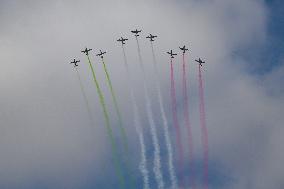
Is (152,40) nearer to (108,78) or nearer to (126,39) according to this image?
(126,39)

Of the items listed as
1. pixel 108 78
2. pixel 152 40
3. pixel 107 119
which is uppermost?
pixel 152 40

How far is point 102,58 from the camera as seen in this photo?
447 feet

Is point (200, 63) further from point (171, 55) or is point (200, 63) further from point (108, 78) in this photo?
point (108, 78)

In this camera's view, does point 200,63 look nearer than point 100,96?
No

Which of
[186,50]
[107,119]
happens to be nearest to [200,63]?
[186,50]

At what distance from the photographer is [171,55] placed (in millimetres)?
138875

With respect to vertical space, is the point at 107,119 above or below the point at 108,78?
below

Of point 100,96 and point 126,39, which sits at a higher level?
point 126,39

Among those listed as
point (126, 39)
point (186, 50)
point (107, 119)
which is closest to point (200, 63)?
point (186, 50)

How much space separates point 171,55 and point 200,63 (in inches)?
285

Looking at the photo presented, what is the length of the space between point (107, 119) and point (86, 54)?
21.9 metres

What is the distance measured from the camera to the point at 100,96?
4963 inches

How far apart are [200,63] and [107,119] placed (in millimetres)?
28207

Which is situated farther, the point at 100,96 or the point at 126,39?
the point at 126,39
